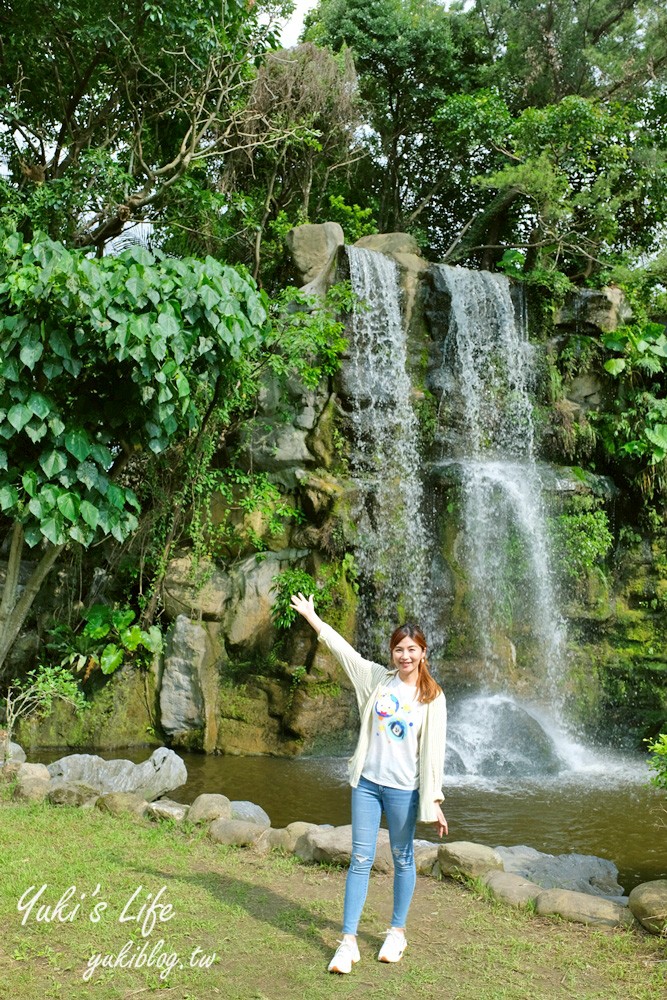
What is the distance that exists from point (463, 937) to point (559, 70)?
15.6m

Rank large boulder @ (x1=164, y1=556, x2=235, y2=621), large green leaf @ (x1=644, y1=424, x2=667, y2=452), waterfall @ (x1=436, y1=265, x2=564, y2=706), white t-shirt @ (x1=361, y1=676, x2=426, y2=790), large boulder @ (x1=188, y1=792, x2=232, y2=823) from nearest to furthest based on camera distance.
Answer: white t-shirt @ (x1=361, y1=676, x2=426, y2=790)
large boulder @ (x1=188, y1=792, x2=232, y2=823)
large boulder @ (x1=164, y1=556, x2=235, y2=621)
waterfall @ (x1=436, y1=265, x2=564, y2=706)
large green leaf @ (x1=644, y1=424, x2=667, y2=452)

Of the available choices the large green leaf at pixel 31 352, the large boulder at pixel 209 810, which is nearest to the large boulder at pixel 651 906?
the large boulder at pixel 209 810

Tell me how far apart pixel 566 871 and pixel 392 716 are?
6.89ft

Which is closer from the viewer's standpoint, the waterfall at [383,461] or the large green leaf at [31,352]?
the large green leaf at [31,352]

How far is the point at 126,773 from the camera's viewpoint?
21.2 ft

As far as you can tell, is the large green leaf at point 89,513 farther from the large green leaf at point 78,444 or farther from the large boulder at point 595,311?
the large boulder at point 595,311

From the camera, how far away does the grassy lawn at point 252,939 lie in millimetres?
3301

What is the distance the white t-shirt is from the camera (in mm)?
3518

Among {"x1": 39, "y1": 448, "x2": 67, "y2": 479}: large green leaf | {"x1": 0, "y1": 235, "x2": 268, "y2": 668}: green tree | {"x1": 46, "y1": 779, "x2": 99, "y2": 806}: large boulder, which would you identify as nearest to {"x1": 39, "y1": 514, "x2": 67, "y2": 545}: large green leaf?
{"x1": 0, "y1": 235, "x2": 268, "y2": 668}: green tree

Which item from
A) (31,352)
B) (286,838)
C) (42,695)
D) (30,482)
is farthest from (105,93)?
(286,838)

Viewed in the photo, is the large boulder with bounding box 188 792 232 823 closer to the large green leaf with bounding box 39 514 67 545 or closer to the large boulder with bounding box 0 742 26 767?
the large boulder with bounding box 0 742 26 767

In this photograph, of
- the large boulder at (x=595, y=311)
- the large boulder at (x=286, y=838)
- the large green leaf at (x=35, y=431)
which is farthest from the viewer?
the large boulder at (x=595, y=311)

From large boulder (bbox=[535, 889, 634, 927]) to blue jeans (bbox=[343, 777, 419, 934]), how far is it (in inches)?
35.3

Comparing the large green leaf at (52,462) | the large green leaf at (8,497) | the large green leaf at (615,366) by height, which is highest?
the large green leaf at (615,366)
